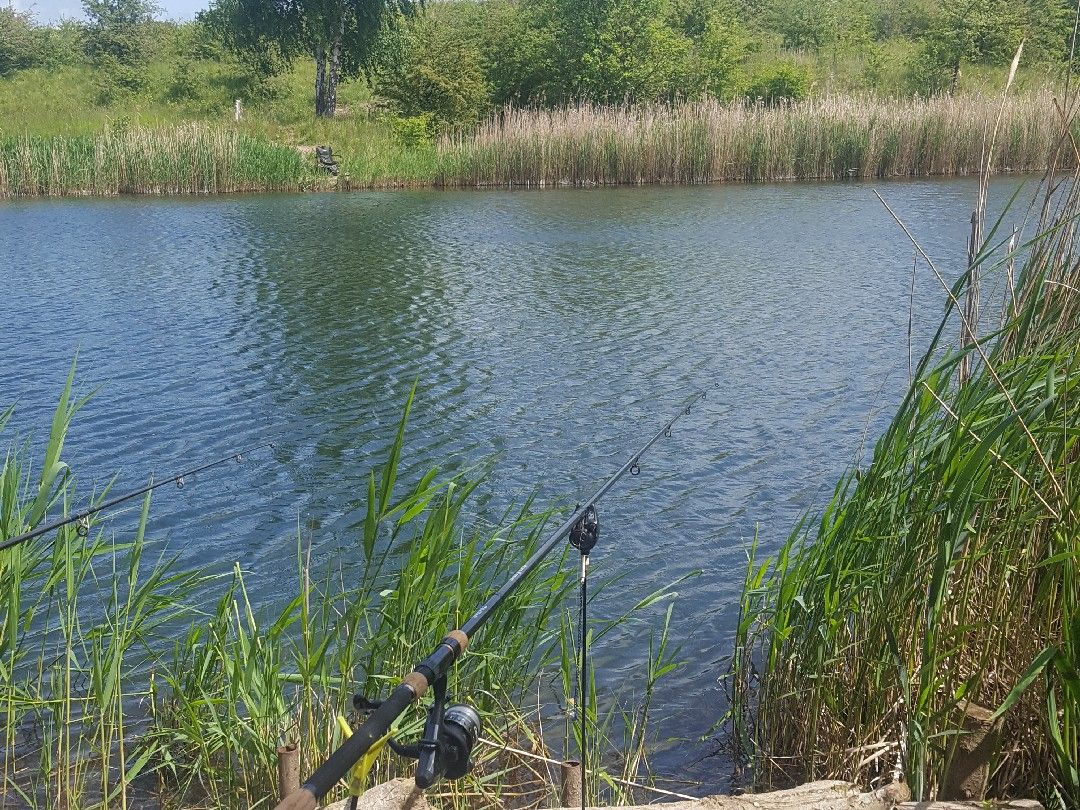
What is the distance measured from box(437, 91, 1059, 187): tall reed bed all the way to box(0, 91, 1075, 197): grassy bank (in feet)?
0.08

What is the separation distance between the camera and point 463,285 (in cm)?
1480

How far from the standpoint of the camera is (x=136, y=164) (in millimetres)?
26047

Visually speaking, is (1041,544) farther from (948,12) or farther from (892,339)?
(948,12)

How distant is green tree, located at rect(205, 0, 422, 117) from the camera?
37094 millimetres

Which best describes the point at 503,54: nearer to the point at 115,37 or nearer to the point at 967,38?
the point at 115,37

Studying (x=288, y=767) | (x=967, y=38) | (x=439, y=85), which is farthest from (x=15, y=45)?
(x=288, y=767)

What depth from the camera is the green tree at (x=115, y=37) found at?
41406 millimetres

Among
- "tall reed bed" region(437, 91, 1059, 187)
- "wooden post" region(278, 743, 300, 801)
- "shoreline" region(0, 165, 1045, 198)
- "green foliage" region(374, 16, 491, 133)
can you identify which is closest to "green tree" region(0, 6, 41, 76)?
"green foliage" region(374, 16, 491, 133)

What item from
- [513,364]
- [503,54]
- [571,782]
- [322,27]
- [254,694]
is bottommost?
[513,364]

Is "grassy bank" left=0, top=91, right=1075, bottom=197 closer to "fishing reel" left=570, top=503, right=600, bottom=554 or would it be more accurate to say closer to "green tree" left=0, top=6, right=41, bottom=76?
"green tree" left=0, top=6, right=41, bottom=76

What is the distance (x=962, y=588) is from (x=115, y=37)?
1763 inches

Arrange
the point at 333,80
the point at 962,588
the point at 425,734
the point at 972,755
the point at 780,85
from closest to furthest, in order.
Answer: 1. the point at 425,734
2. the point at 972,755
3. the point at 962,588
4. the point at 333,80
5. the point at 780,85

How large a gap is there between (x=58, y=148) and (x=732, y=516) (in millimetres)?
24326

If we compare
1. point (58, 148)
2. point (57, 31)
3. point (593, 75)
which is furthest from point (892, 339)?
point (57, 31)
